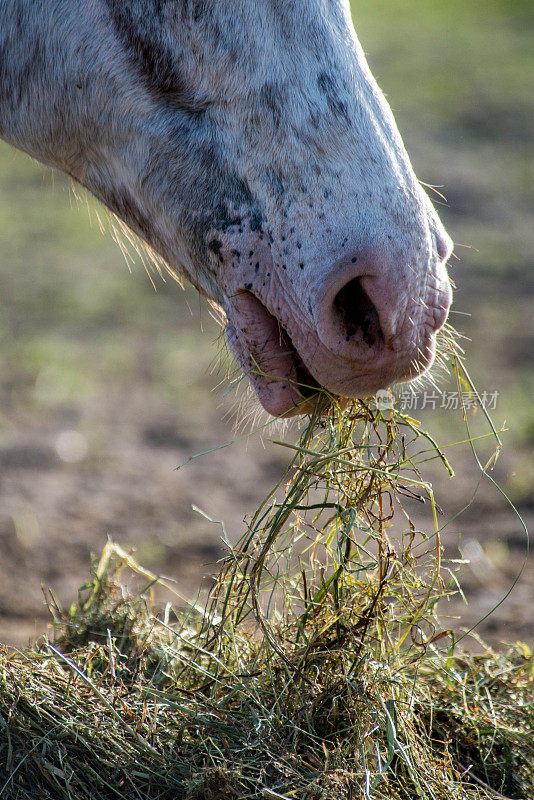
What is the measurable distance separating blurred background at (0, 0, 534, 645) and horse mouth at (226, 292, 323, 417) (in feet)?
0.84

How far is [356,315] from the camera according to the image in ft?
4.86

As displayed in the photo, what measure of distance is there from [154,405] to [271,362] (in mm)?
2109

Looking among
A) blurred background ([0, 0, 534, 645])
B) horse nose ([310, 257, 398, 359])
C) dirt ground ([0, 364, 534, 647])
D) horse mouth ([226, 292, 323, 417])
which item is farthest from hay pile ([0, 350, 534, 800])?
dirt ground ([0, 364, 534, 647])

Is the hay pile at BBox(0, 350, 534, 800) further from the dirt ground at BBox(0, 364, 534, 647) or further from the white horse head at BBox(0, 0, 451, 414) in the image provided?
the dirt ground at BBox(0, 364, 534, 647)

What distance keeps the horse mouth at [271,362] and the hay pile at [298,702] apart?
62 mm

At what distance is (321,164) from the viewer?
1.47 m

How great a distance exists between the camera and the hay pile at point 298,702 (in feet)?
4.60

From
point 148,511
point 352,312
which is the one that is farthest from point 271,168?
point 148,511

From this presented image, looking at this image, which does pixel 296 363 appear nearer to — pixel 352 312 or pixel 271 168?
pixel 352 312

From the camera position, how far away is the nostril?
146 cm

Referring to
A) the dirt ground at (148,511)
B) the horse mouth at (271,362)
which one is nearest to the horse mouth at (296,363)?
the horse mouth at (271,362)

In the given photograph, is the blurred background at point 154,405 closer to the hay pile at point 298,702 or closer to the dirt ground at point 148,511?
the dirt ground at point 148,511

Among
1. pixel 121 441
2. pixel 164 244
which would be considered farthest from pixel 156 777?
pixel 121 441

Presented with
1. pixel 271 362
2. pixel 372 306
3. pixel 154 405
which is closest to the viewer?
pixel 372 306
